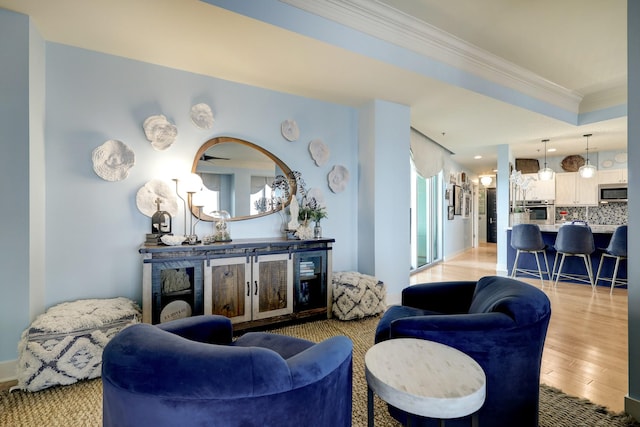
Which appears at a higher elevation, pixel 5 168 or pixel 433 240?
pixel 5 168

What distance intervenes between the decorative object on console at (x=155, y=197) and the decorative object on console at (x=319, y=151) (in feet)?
5.26

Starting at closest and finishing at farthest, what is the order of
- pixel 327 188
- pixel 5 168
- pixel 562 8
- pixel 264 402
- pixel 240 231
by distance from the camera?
pixel 264 402 → pixel 5 168 → pixel 562 8 → pixel 240 231 → pixel 327 188

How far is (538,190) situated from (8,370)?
9061 mm

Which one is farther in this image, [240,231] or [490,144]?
[490,144]

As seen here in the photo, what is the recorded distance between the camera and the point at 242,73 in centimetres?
300

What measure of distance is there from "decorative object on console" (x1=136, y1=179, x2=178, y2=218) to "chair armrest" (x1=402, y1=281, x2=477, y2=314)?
88.6 inches

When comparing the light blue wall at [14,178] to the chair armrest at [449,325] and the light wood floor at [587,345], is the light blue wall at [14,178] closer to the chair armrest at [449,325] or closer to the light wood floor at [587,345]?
the light wood floor at [587,345]

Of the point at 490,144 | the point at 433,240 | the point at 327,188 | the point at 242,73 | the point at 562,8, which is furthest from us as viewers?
the point at 433,240

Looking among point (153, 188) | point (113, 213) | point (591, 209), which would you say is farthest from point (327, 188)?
point (591, 209)

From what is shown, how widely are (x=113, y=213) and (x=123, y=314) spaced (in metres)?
0.95

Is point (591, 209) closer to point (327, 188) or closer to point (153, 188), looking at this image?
point (327, 188)

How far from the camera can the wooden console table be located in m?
2.47

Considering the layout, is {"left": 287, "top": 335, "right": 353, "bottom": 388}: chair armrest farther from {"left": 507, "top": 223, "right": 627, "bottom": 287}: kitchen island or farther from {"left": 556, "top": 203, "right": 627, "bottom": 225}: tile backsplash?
{"left": 556, "top": 203, "right": 627, "bottom": 225}: tile backsplash

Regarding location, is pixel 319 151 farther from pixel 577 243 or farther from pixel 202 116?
pixel 577 243
